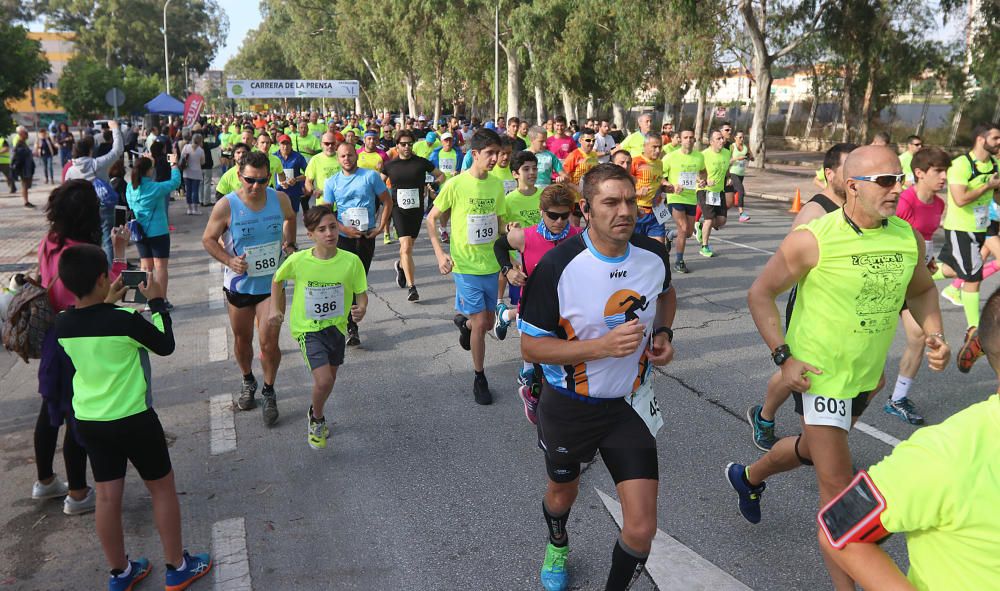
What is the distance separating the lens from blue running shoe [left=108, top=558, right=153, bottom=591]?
3.58 meters

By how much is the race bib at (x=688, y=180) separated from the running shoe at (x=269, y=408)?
659 centimetres

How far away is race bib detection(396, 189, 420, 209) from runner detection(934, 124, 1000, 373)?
5.70 meters

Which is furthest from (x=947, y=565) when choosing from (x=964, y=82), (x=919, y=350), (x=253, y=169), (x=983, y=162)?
(x=964, y=82)

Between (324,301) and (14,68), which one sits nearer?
(324,301)

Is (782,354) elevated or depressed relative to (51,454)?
elevated

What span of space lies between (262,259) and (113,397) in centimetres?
241

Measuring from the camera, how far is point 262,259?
569cm

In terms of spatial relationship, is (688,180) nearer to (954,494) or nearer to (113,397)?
(113,397)

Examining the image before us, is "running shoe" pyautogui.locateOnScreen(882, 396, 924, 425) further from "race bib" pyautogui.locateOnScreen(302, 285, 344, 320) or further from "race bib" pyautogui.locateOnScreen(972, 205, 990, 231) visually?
"race bib" pyautogui.locateOnScreen(302, 285, 344, 320)

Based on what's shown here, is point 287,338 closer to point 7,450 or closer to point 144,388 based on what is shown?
point 7,450

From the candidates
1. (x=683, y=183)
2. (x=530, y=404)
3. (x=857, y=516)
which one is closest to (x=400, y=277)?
(x=683, y=183)

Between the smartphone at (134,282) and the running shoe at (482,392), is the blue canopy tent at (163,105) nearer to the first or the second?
the running shoe at (482,392)

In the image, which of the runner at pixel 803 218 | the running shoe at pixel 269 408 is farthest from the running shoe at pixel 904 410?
the running shoe at pixel 269 408

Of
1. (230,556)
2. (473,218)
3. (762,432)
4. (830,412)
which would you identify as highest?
(473,218)
